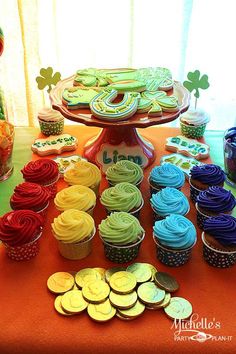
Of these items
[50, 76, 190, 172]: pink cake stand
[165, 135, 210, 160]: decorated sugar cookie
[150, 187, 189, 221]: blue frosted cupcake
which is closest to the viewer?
[150, 187, 189, 221]: blue frosted cupcake

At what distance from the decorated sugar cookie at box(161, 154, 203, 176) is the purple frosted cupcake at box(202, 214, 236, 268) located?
452 mm

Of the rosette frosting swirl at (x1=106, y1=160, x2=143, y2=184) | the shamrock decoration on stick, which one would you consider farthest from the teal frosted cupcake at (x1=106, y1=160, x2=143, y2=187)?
the shamrock decoration on stick

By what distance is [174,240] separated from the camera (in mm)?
1362

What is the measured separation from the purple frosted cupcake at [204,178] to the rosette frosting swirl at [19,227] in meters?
0.60

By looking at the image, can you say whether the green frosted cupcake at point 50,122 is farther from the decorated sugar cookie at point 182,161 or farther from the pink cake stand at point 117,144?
the decorated sugar cookie at point 182,161

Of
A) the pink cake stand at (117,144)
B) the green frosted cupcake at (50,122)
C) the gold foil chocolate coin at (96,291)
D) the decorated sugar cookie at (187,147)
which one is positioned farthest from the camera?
the green frosted cupcake at (50,122)

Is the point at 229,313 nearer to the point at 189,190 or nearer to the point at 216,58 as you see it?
the point at 189,190

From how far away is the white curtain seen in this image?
248 cm

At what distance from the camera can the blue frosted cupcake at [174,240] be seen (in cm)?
137

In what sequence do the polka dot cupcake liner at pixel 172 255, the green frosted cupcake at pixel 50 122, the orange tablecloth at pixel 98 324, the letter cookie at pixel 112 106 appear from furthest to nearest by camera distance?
the green frosted cupcake at pixel 50 122
the letter cookie at pixel 112 106
the polka dot cupcake liner at pixel 172 255
the orange tablecloth at pixel 98 324

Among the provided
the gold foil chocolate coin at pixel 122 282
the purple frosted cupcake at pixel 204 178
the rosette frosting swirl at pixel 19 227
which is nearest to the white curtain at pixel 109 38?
the purple frosted cupcake at pixel 204 178

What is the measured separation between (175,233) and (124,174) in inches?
15.1

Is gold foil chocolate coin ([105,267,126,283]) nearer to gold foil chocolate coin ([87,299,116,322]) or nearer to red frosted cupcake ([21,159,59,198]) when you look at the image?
gold foil chocolate coin ([87,299,116,322])

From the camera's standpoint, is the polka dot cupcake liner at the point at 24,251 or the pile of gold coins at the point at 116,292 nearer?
the pile of gold coins at the point at 116,292
